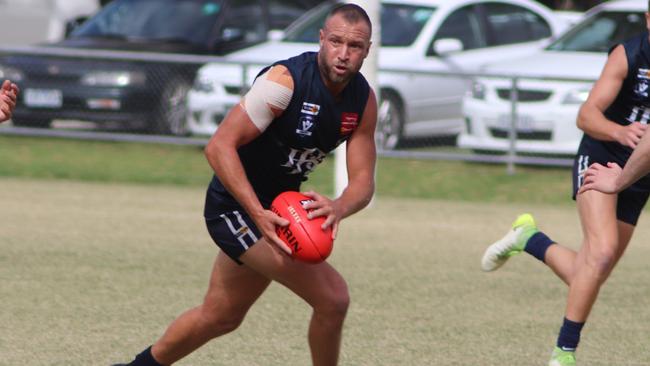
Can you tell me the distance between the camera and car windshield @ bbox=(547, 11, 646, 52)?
52.8 ft

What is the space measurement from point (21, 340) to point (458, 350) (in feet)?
7.80

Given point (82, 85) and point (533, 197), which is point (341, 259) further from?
point (82, 85)

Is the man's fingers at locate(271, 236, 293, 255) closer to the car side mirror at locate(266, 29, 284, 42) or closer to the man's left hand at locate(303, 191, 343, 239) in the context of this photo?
the man's left hand at locate(303, 191, 343, 239)

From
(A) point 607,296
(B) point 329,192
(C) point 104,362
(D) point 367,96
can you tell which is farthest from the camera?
(B) point 329,192

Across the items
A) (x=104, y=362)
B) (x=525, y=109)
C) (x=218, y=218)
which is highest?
(x=218, y=218)

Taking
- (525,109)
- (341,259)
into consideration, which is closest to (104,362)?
(341,259)

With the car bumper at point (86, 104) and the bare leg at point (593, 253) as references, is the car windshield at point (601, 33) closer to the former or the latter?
the car bumper at point (86, 104)

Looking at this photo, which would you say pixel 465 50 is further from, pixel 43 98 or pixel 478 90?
pixel 43 98

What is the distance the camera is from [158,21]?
17.9m

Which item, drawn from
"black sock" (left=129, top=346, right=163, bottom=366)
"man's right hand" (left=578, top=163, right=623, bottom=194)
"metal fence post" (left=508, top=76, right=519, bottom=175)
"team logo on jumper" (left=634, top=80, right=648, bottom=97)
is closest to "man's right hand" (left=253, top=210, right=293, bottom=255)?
"black sock" (left=129, top=346, right=163, bottom=366)

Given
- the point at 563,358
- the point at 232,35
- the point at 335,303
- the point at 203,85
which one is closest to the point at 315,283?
the point at 335,303

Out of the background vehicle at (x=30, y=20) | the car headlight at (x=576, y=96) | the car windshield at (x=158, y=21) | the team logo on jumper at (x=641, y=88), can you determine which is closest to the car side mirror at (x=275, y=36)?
the car windshield at (x=158, y=21)

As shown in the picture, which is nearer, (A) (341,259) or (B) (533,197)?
(A) (341,259)

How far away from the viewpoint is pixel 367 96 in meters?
5.67
